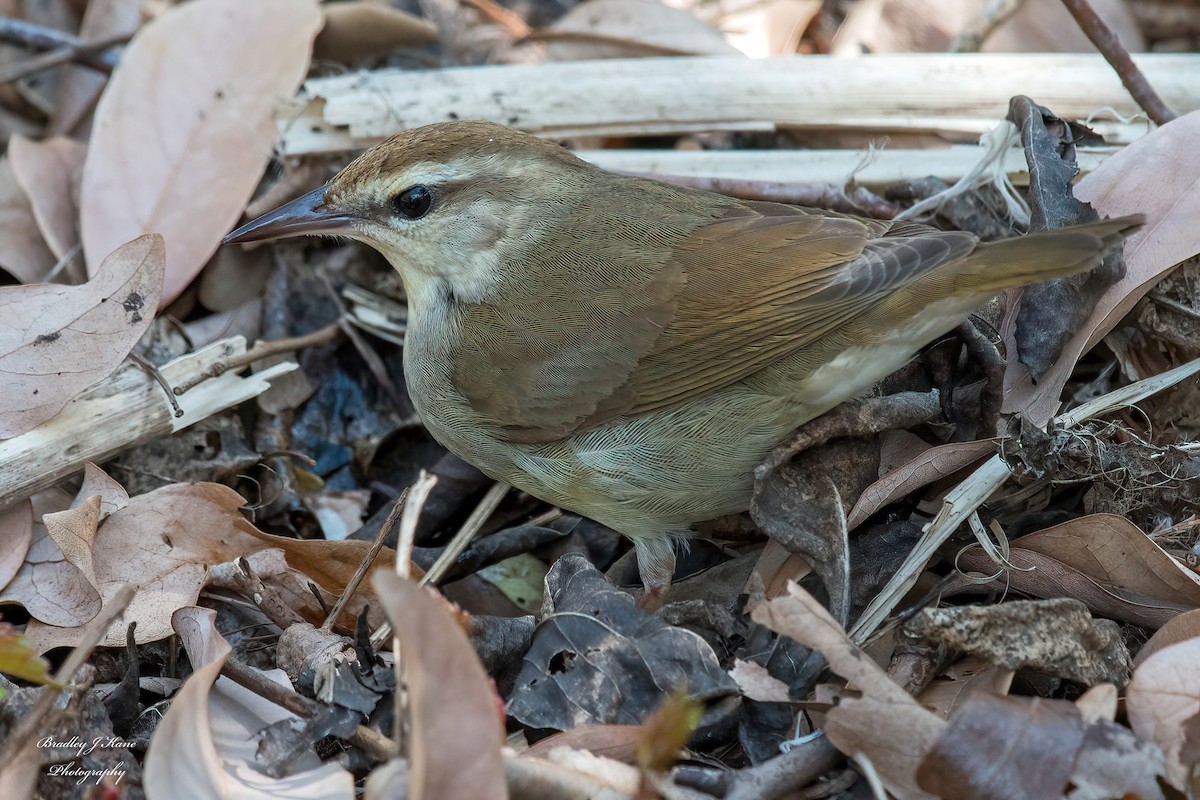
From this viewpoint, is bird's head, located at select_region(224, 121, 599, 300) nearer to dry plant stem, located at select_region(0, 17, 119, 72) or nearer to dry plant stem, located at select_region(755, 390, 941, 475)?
dry plant stem, located at select_region(755, 390, 941, 475)

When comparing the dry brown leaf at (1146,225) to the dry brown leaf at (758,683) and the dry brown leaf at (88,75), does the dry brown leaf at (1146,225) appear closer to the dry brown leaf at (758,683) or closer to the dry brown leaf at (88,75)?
the dry brown leaf at (758,683)

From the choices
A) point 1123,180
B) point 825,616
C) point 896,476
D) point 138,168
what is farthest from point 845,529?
Result: point 138,168

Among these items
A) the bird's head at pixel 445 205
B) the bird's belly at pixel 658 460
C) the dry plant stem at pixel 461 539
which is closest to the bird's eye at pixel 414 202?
the bird's head at pixel 445 205

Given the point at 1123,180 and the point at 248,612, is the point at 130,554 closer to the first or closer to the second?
the point at 248,612

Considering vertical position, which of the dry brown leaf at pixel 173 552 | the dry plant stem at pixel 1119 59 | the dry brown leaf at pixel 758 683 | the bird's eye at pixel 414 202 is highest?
the dry plant stem at pixel 1119 59

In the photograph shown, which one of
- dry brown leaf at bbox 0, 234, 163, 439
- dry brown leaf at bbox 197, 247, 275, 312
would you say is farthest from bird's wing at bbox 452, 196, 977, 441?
dry brown leaf at bbox 197, 247, 275, 312

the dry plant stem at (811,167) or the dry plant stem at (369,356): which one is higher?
the dry plant stem at (811,167)

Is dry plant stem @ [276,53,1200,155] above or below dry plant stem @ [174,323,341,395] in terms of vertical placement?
above
